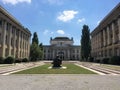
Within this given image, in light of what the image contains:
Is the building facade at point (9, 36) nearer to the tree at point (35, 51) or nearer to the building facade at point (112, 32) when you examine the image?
the tree at point (35, 51)

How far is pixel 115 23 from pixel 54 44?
86419 mm

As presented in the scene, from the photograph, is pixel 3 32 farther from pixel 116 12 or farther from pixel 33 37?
pixel 33 37

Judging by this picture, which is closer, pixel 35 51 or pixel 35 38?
pixel 35 51

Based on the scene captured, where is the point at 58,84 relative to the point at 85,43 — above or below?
below

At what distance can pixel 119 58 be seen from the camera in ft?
131

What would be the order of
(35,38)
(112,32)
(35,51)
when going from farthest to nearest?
(35,38) < (35,51) < (112,32)

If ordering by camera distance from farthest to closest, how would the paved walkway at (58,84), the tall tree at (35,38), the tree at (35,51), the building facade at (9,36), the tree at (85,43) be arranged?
the tall tree at (35,38)
the tree at (35,51)
the tree at (85,43)
the building facade at (9,36)
the paved walkway at (58,84)

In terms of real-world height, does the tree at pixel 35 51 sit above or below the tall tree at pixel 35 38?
below

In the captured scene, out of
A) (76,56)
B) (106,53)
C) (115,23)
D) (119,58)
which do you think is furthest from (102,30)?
(76,56)

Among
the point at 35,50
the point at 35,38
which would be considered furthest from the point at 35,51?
the point at 35,38

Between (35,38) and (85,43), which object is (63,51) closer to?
(35,38)

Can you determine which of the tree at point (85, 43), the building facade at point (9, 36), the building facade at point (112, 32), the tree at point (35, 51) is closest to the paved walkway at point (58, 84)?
the building facade at point (9, 36)

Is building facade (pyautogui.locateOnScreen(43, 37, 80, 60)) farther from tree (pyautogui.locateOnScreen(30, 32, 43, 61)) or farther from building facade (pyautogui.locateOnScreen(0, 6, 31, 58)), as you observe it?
building facade (pyautogui.locateOnScreen(0, 6, 31, 58))

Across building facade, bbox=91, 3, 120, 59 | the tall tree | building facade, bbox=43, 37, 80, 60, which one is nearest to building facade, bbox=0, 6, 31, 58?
the tall tree
